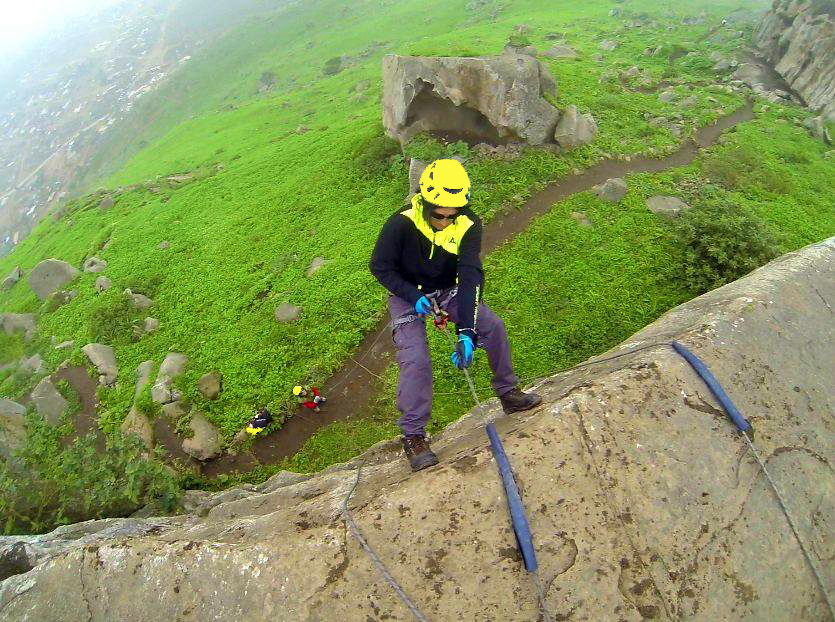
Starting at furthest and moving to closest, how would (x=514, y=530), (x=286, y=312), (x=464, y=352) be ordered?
1. (x=286, y=312)
2. (x=464, y=352)
3. (x=514, y=530)

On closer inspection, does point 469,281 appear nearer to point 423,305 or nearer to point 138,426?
point 423,305

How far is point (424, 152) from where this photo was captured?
1698 centimetres

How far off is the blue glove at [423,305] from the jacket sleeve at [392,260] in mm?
59

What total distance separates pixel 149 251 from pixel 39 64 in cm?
19790

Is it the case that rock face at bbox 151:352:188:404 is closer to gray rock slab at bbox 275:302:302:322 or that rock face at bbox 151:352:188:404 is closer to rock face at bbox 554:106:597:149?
gray rock slab at bbox 275:302:302:322

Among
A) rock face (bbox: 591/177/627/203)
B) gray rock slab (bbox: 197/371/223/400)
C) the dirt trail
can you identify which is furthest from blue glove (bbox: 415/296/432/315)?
rock face (bbox: 591/177/627/203)

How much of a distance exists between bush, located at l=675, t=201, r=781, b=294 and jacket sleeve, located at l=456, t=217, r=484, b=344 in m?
8.65

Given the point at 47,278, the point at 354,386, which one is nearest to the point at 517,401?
the point at 354,386

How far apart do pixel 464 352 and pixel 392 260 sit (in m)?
1.52

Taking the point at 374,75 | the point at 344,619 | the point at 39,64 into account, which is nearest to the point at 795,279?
the point at 344,619

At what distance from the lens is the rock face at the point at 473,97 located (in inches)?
640

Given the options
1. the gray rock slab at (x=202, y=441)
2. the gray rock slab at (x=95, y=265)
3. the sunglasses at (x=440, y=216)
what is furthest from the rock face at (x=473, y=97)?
the gray rock slab at (x=95, y=265)

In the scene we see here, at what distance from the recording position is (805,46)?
25359mm

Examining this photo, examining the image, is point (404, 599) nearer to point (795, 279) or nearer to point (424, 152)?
point (795, 279)
